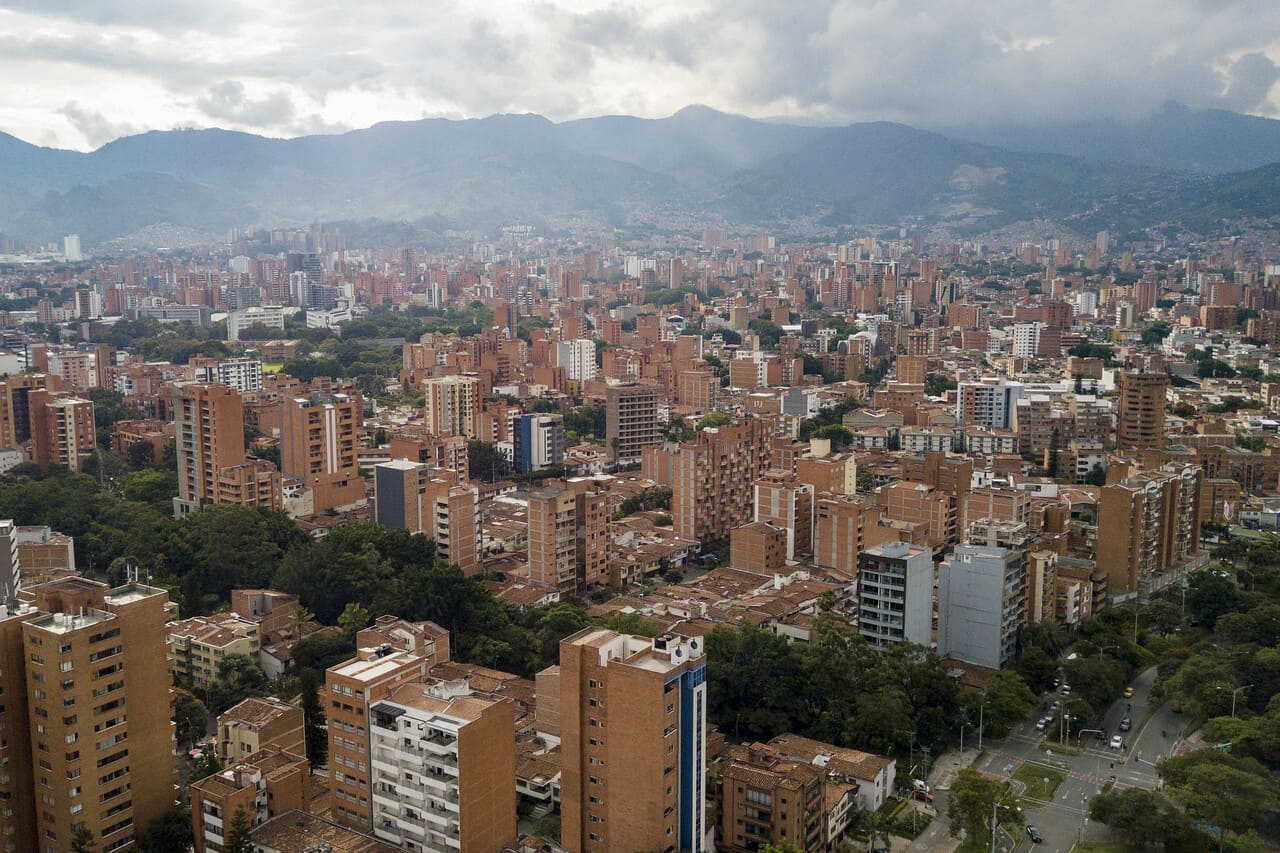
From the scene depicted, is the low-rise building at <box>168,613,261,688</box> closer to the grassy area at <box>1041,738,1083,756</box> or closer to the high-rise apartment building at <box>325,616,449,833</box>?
the high-rise apartment building at <box>325,616,449,833</box>

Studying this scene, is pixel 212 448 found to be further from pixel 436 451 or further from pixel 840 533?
pixel 840 533

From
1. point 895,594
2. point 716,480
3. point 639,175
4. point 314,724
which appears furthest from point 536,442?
point 639,175

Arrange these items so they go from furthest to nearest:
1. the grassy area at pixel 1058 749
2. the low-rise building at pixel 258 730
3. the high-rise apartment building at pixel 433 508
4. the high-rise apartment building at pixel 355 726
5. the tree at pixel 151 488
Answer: the tree at pixel 151 488 < the high-rise apartment building at pixel 433 508 < the grassy area at pixel 1058 749 < the low-rise building at pixel 258 730 < the high-rise apartment building at pixel 355 726

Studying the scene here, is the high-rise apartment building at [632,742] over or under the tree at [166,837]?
over

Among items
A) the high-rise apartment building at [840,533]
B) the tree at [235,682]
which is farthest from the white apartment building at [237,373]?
the high-rise apartment building at [840,533]

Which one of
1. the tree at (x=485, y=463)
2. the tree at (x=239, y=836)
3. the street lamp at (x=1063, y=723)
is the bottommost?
the street lamp at (x=1063, y=723)

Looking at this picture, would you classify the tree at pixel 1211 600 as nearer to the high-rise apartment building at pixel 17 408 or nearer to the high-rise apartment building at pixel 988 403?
the high-rise apartment building at pixel 988 403
